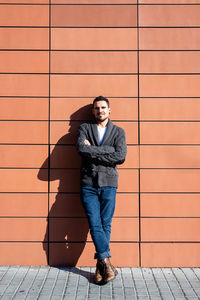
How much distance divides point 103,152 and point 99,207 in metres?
0.71

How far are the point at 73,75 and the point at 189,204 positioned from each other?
241cm

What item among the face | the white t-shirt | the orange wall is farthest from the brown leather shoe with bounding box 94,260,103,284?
the face

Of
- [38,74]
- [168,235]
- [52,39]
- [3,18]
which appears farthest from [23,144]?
[168,235]

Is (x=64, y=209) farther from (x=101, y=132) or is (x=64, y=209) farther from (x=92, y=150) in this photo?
(x=101, y=132)

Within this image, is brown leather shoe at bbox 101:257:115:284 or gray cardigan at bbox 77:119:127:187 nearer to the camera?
brown leather shoe at bbox 101:257:115:284

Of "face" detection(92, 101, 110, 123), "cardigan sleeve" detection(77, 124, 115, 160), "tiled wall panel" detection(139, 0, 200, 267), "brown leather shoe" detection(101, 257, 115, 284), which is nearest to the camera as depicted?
"brown leather shoe" detection(101, 257, 115, 284)

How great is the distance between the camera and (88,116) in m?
4.30

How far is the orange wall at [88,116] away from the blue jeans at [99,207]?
425 millimetres

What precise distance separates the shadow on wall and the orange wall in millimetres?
14

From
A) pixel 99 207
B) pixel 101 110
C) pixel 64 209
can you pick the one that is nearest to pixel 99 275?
pixel 99 207

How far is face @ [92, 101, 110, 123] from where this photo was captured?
3.95m

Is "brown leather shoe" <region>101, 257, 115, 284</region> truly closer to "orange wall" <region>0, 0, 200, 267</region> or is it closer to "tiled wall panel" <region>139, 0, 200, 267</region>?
"orange wall" <region>0, 0, 200, 267</region>

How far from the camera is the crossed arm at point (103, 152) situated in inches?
145

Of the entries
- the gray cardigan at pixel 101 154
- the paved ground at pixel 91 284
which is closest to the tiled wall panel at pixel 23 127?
the paved ground at pixel 91 284
